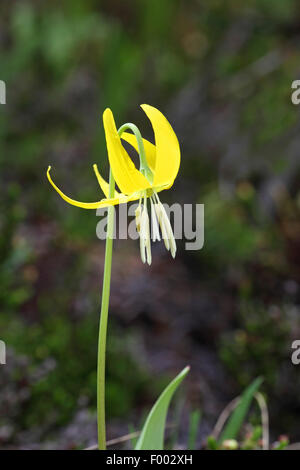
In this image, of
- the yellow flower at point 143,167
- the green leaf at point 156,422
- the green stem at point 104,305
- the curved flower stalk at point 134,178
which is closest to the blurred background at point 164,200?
the green leaf at point 156,422

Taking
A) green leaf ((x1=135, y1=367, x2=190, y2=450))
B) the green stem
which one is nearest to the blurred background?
→ green leaf ((x1=135, y1=367, x2=190, y2=450))

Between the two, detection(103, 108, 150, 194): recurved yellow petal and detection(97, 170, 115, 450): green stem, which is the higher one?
detection(103, 108, 150, 194): recurved yellow petal

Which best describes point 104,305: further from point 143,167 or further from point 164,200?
point 164,200

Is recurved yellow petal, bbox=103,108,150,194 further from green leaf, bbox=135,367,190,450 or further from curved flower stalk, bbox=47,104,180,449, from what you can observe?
green leaf, bbox=135,367,190,450

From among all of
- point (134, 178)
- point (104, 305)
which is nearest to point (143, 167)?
point (134, 178)

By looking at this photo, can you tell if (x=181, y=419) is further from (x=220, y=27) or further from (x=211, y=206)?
(x=220, y=27)

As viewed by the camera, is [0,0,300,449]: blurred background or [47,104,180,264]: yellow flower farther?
[0,0,300,449]: blurred background
